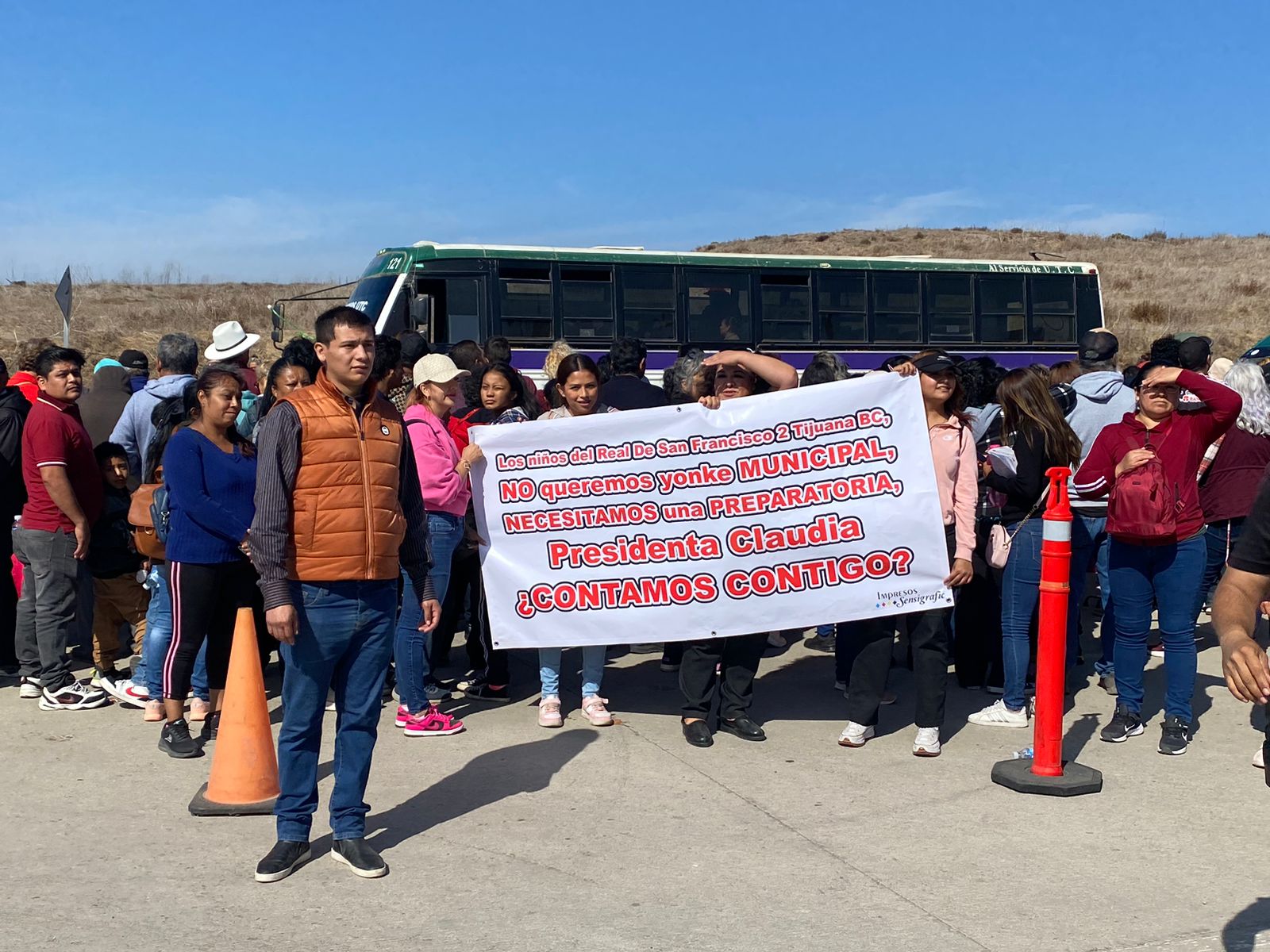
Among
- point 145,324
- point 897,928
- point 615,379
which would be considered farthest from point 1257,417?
point 145,324

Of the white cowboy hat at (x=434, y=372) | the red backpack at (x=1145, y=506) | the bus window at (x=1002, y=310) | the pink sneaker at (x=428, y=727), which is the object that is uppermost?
the bus window at (x=1002, y=310)

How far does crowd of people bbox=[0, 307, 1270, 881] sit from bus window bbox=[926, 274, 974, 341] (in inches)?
545

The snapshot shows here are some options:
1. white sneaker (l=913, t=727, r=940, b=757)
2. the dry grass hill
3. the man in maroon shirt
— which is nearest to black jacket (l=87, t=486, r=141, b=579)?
the man in maroon shirt

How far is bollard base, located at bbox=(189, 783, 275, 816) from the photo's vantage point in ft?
18.2

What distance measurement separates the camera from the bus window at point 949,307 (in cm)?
→ 2214

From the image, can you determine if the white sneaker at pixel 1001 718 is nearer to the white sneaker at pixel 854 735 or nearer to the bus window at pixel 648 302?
the white sneaker at pixel 854 735

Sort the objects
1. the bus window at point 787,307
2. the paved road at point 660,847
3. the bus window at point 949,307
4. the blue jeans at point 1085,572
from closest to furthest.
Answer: the paved road at point 660,847 → the blue jeans at point 1085,572 → the bus window at point 787,307 → the bus window at point 949,307

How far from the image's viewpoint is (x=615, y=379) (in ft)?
27.0

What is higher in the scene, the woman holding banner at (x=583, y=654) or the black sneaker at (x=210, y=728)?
the woman holding banner at (x=583, y=654)

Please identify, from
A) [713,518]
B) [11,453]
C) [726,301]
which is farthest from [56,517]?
[726,301]

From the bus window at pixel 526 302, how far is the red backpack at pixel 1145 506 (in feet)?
43.8

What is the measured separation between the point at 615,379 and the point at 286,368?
6.69ft

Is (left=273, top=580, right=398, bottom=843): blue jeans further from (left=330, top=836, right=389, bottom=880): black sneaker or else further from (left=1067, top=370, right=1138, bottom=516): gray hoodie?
(left=1067, top=370, right=1138, bottom=516): gray hoodie

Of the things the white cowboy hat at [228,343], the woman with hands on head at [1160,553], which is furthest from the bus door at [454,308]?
the woman with hands on head at [1160,553]
